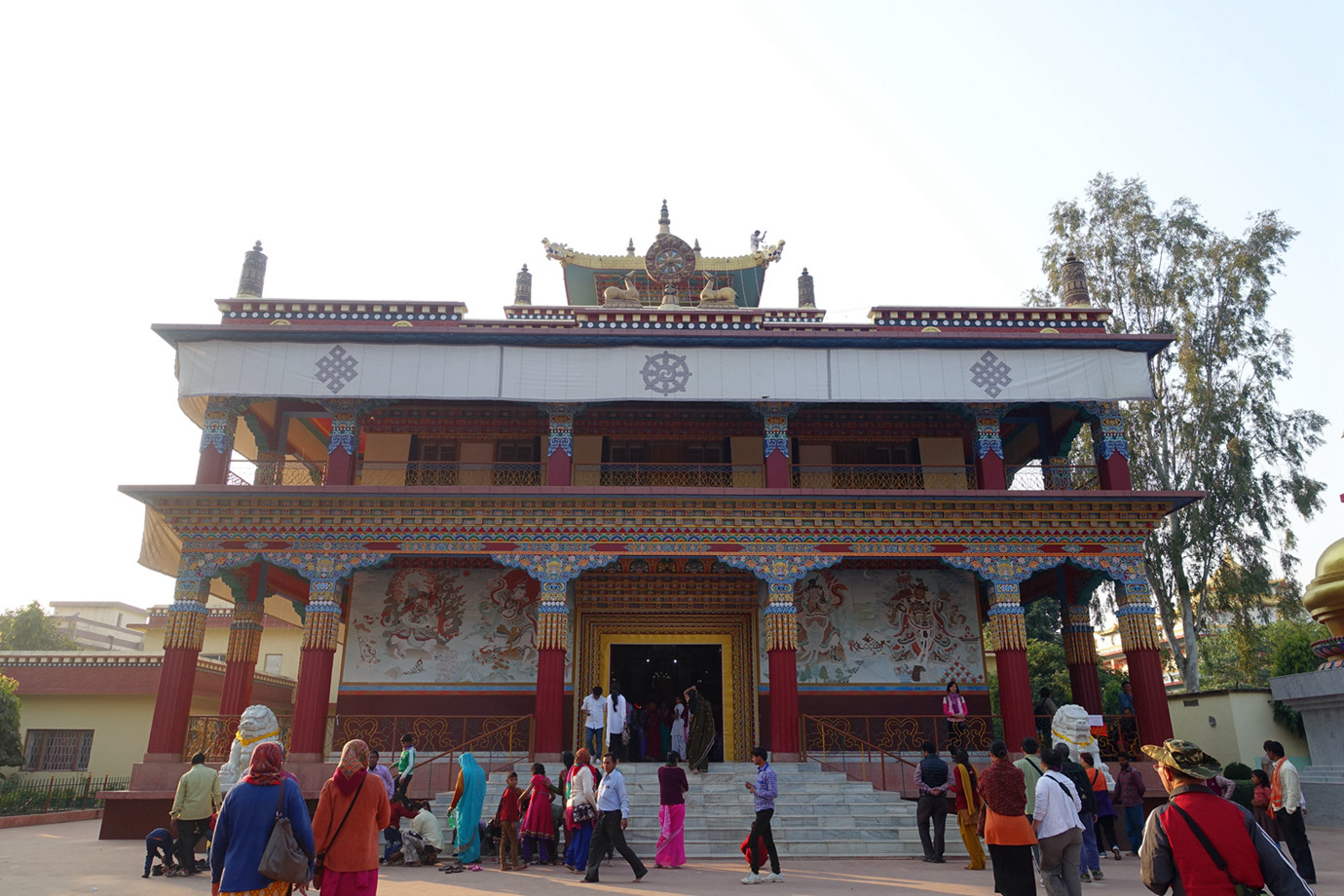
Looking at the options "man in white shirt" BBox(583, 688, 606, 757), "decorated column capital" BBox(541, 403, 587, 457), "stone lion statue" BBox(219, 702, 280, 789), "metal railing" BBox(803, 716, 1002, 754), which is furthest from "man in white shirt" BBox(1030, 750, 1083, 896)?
"decorated column capital" BBox(541, 403, 587, 457)

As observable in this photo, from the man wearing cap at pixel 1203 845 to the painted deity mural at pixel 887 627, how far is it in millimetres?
14113

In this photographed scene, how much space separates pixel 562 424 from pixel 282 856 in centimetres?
1226

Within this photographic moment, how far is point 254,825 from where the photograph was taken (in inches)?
214

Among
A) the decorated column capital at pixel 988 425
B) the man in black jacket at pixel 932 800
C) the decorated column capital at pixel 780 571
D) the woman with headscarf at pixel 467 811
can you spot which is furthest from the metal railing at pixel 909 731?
the woman with headscarf at pixel 467 811

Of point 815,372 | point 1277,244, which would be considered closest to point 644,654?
point 815,372

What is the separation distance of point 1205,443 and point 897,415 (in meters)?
10.0

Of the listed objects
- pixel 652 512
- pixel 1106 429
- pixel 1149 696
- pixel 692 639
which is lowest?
pixel 1149 696

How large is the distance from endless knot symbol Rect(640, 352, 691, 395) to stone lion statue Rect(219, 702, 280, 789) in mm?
9238

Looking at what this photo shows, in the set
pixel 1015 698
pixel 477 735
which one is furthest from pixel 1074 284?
pixel 477 735

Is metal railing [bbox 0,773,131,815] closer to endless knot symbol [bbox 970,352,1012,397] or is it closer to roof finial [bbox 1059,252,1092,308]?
endless knot symbol [bbox 970,352,1012,397]

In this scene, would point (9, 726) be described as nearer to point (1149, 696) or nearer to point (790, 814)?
point (790, 814)

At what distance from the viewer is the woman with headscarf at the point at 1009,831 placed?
716 centimetres

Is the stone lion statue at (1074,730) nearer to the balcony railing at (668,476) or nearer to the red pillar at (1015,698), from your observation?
the red pillar at (1015,698)

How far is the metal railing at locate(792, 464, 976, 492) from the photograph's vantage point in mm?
18984
